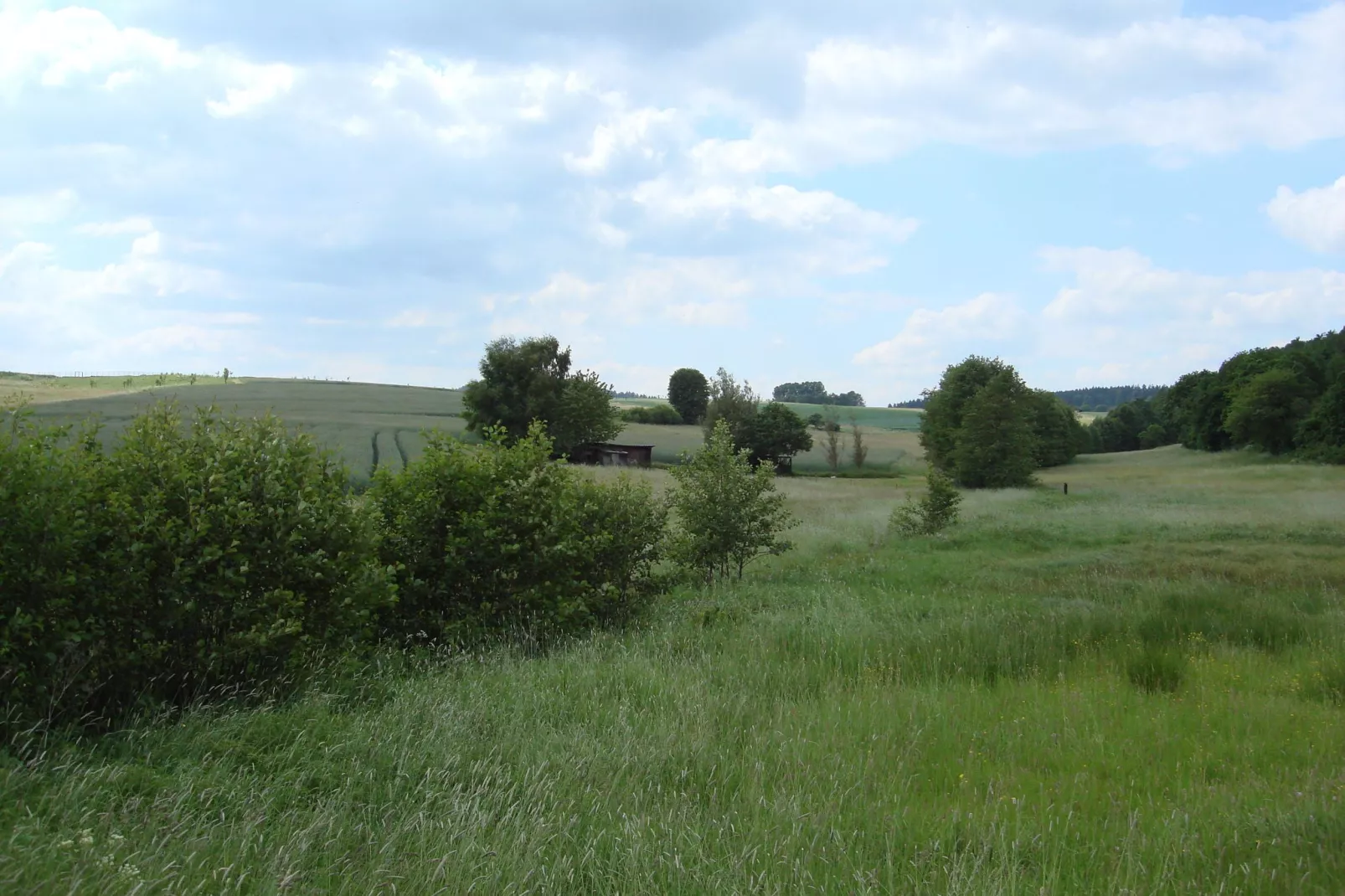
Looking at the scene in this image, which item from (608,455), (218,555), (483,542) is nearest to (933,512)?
(483,542)

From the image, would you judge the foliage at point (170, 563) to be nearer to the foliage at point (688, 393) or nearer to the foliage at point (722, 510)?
the foliage at point (722, 510)

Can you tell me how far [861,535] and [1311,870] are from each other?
20104 mm

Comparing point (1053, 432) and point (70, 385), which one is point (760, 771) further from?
point (1053, 432)

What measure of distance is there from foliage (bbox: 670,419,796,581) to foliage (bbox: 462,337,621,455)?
45877 millimetres

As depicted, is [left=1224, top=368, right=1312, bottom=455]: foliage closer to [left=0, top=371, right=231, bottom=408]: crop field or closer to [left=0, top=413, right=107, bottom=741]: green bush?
[left=0, top=371, right=231, bottom=408]: crop field

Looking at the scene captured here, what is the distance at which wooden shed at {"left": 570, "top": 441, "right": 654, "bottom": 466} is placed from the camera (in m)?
62.5

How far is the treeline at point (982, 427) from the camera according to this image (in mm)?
54062

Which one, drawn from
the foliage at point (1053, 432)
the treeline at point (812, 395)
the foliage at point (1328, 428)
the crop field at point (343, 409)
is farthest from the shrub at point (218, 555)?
the treeline at point (812, 395)

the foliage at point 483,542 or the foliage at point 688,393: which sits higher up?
the foliage at point 688,393

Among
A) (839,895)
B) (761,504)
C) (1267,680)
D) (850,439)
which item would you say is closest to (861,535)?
(761,504)

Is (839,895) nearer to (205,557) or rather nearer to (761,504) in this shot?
(205,557)

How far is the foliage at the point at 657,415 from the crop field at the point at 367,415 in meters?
7.67

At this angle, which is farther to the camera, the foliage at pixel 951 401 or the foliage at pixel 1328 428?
the foliage at pixel 951 401

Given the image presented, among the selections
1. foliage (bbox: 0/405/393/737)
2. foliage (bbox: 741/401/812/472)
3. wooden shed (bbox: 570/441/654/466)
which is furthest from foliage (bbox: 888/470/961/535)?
foliage (bbox: 741/401/812/472)
